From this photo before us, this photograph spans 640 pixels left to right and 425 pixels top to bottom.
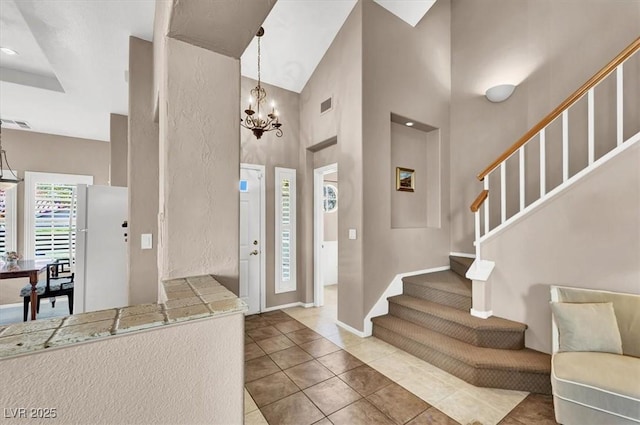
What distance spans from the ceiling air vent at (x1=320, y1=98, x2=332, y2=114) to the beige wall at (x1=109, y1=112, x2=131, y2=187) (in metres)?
3.02

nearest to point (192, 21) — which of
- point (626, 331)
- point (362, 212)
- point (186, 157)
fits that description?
point (186, 157)

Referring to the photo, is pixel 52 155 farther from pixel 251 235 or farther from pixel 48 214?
pixel 251 235

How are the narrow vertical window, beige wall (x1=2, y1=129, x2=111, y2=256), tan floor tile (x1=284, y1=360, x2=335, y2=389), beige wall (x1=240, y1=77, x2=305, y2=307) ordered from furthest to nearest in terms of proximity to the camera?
beige wall (x1=2, y1=129, x2=111, y2=256), the narrow vertical window, beige wall (x1=240, y1=77, x2=305, y2=307), tan floor tile (x1=284, y1=360, x2=335, y2=389)

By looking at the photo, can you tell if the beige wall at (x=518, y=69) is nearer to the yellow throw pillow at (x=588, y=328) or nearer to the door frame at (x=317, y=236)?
the yellow throw pillow at (x=588, y=328)

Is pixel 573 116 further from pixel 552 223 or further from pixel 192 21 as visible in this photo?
pixel 192 21

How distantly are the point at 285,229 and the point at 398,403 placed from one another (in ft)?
9.23

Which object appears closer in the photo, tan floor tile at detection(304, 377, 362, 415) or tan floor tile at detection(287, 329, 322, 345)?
tan floor tile at detection(304, 377, 362, 415)

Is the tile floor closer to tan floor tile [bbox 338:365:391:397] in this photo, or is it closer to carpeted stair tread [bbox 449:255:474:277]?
tan floor tile [bbox 338:365:391:397]

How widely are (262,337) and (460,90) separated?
4.57 meters

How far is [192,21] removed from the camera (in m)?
1.33

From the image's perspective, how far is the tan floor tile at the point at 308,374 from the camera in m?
2.42

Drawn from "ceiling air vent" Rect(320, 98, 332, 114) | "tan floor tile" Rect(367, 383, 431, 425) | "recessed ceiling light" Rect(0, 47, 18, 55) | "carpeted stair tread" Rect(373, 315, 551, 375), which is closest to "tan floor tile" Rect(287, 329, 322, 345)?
"carpeted stair tread" Rect(373, 315, 551, 375)

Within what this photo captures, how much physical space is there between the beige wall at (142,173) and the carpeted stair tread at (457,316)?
2.78 m

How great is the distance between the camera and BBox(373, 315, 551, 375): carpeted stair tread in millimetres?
2267
